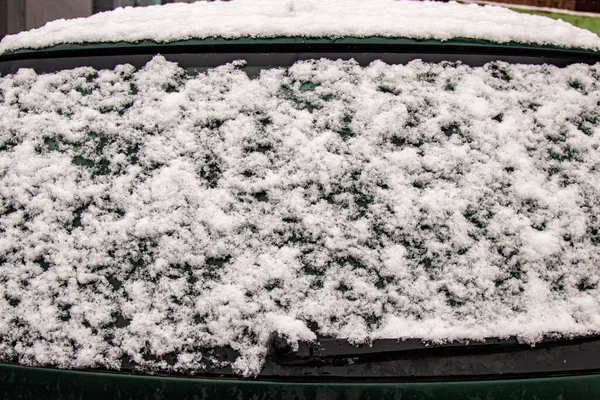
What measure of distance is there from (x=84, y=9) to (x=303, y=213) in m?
7.00

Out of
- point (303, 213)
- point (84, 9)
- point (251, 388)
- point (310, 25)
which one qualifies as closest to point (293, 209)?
point (303, 213)

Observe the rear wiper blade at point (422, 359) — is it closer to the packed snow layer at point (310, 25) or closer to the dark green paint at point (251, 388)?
the dark green paint at point (251, 388)

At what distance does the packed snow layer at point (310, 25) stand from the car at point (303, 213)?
12mm

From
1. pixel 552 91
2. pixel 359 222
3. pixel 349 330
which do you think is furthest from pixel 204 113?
pixel 552 91

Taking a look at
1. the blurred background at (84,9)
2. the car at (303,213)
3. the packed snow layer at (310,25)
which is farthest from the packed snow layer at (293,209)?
the blurred background at (84,9)

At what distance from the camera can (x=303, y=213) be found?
1102 mm

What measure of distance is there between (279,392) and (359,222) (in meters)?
0.41

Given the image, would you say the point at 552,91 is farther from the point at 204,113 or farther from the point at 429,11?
the point at 204,113

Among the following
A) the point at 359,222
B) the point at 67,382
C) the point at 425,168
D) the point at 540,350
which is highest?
the point at 425,168

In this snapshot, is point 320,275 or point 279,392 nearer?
point 279,392

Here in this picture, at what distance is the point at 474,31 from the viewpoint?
140cm

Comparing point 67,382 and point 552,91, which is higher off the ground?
point 552,91

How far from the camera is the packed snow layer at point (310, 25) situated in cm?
137

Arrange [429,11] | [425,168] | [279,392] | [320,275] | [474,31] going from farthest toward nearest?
[429,11], [474,31], [425,168], [320,275], [279,392]
